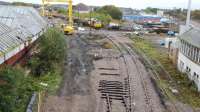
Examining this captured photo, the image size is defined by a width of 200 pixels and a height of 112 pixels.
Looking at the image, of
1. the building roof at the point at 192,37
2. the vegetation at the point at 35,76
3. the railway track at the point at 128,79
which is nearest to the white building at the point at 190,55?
the building roof at the point at 192,37

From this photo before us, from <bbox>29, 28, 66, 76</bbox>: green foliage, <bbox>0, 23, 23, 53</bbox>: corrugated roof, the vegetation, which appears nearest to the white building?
the vegetation

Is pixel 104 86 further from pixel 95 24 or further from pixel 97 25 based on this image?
pixel 95 24

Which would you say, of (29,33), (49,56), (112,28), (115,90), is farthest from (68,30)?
(115,90)

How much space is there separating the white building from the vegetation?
10042mm

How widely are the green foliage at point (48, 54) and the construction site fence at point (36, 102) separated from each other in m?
5.06

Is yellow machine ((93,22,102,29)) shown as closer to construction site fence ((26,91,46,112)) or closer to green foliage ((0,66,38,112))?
construction site fence ((26,91,46,112))

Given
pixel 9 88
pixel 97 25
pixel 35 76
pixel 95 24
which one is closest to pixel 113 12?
pixel 95 24

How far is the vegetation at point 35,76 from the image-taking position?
49.8 feet

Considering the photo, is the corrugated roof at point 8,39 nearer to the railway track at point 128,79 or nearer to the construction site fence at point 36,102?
the construction site fence at point 36,102

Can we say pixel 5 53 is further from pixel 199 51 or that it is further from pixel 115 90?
pixel 199 51

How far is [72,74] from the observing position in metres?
26.7

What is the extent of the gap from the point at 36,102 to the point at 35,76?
6506 millimetres

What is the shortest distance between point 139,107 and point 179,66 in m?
Answer: 11.7

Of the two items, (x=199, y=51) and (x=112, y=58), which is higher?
(x=199, y=51)
